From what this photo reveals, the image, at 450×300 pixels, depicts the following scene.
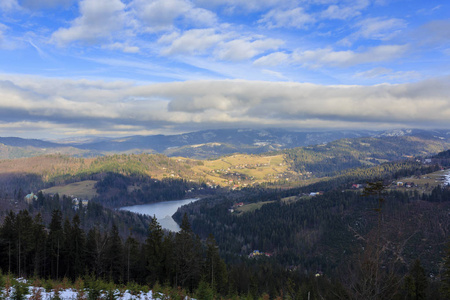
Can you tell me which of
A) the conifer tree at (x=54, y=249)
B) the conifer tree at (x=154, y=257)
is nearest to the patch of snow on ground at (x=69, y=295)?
the conifer tree at (x=154, y=257)

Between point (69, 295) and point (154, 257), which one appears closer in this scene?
point (69, 295)

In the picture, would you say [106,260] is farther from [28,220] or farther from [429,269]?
[429,269]

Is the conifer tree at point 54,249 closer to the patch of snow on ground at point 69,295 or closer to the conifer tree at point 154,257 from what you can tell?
the conifer tree at point 154,257

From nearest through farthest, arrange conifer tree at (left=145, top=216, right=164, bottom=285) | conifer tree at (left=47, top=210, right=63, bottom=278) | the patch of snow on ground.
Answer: the patch of snow on ground → conifer tree at (left=145, top=216, right=164, bottom=285) → conifer tree at (left=47, top=210, right=63, bottom=278)

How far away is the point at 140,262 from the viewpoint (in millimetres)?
53469

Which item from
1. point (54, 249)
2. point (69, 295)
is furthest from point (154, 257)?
point (69, 295)

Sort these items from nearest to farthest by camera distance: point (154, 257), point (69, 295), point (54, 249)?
point (69, 295) → point (154, 257) → point (54, 249)

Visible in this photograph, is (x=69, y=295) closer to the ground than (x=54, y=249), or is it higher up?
higher up

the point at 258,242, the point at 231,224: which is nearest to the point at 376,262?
the point at 258,242

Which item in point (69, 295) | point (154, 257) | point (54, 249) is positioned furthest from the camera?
point (54, 249)

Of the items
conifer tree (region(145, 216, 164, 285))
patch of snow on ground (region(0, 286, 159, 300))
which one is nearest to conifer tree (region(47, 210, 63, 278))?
conifer tree (region(145, 216, 164, 285))

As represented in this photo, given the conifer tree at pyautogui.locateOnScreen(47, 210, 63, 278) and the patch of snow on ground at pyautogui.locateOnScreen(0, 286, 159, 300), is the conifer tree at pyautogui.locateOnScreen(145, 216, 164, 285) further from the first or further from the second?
the patch of snow on ground at pyautogui.locateOnScreen(0, 286, 159, 300)

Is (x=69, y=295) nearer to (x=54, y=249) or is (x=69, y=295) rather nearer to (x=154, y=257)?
(x=154, y=257)

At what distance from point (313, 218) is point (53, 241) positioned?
463 ft
